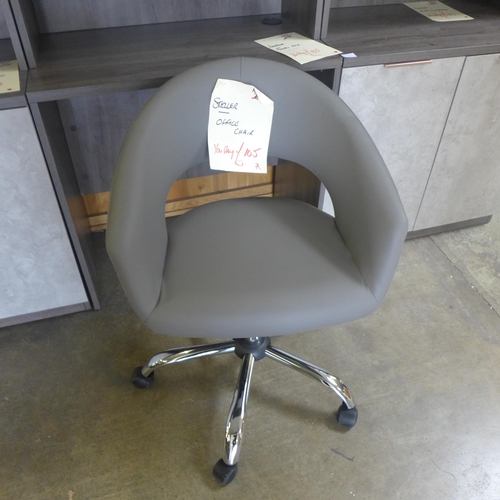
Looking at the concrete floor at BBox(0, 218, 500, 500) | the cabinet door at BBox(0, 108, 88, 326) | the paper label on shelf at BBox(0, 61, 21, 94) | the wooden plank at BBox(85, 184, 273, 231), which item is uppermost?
the paper label on shelf at BBox(0, 61, 21, 94)

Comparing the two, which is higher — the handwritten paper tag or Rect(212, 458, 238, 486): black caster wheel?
the handwritten paper tag

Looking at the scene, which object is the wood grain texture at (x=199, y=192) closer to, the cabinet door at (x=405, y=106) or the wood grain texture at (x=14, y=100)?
the cabinet door at (x=405, y=106)

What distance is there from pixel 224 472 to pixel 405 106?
3.70 ft

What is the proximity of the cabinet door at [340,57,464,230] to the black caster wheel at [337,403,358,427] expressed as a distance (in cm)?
78

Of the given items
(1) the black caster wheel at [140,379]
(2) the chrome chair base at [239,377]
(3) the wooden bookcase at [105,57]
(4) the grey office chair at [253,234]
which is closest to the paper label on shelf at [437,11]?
(3) the wooden bookcase at [105,57]

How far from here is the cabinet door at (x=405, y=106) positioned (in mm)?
1305

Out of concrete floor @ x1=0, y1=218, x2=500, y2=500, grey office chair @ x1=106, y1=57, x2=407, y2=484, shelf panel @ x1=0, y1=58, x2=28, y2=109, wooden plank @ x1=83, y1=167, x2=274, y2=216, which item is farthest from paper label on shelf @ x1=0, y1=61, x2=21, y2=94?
concrete floor @ x1=0, y1=218, x2=500, y2=500

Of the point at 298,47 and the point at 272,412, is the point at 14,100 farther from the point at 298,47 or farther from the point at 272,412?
the point at 272,412

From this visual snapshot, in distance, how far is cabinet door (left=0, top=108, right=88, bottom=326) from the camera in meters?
1.12

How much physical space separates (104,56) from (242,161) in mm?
486

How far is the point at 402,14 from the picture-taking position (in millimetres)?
1492

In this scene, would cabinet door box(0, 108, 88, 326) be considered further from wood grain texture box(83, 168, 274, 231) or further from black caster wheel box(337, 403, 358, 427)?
black caster wheel box(337, 403, 358, 427)

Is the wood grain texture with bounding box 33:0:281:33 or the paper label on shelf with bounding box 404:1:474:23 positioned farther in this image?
the paper label on shelf with bounding box 404:1:474:23

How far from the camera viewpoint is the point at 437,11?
1.51 metres
